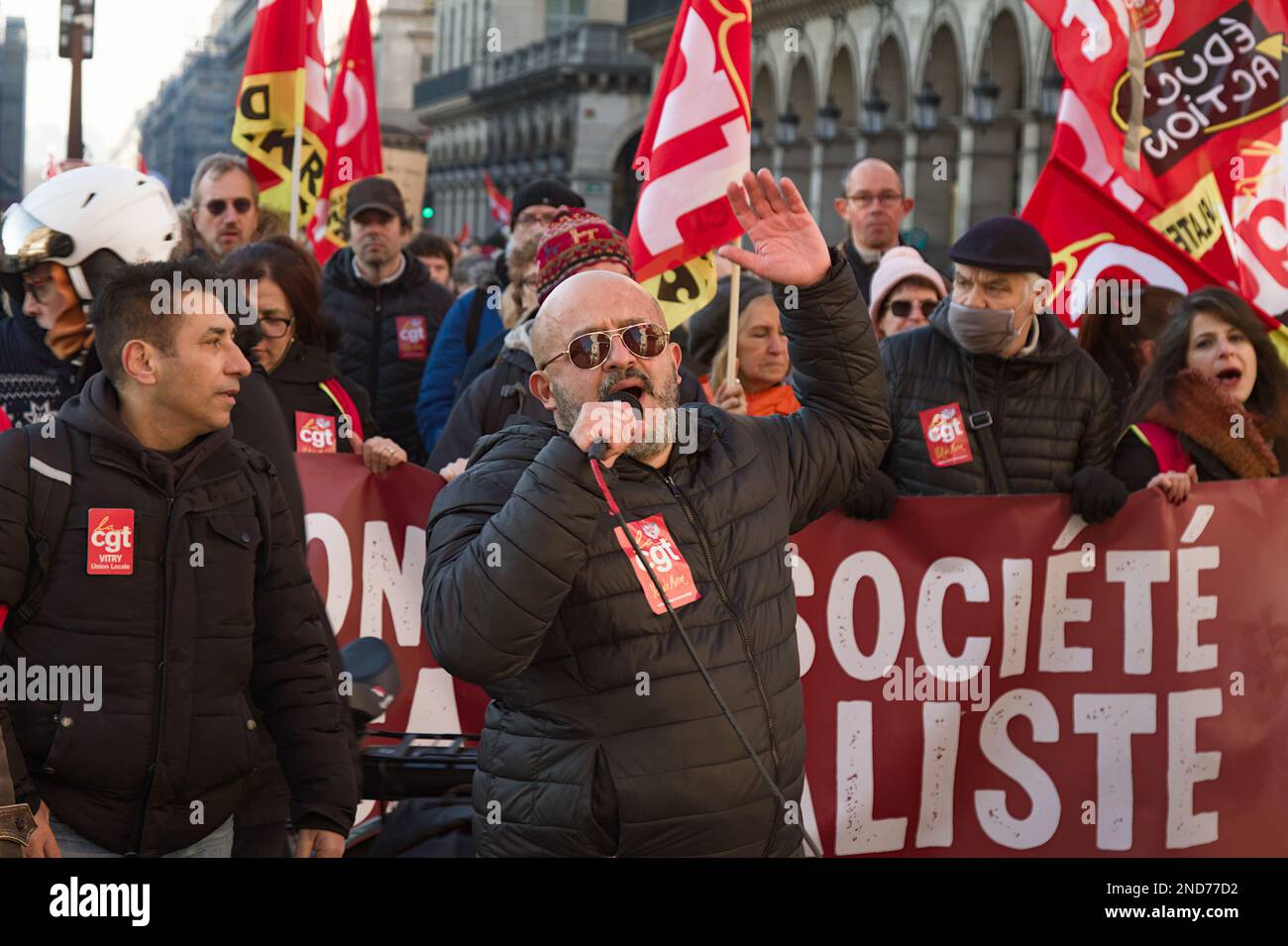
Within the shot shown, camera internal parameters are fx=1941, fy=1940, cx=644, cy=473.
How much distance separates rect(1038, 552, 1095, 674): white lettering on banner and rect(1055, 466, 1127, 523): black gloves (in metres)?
0.17

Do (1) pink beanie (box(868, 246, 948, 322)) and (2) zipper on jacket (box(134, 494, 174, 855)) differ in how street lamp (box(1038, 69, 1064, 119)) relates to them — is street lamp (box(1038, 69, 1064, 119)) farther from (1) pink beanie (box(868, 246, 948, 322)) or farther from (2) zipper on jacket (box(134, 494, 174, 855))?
(2) zipper on jacket (box(134, 494, 174, 855))

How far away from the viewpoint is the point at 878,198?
9000 millimetres

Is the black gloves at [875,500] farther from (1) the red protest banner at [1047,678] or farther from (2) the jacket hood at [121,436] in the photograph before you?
(2) the jacket hood at [121,436]

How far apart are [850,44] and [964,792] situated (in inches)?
1296

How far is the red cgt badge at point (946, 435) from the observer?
6070 mm

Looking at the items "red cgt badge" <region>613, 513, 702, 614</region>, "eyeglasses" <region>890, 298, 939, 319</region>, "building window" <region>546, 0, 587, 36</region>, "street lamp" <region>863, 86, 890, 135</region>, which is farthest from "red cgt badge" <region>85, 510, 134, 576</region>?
"building window" <region>546, 0, 587, 36</region>

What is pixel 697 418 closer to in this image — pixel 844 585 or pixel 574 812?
pixel 574 812

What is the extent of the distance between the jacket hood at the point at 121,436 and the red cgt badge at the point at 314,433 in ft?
8.01

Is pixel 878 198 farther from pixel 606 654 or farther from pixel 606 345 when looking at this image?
pixel 606 654

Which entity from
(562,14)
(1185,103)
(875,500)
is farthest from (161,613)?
(562,14)

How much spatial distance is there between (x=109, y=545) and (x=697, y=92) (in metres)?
3.79

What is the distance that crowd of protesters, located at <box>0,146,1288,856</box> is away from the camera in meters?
3.82

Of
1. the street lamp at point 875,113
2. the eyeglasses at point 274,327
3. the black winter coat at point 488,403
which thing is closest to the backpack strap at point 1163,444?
the black winter coat at point 488,403

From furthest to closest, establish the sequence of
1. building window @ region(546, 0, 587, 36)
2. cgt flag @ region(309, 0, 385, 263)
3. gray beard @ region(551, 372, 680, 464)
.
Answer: building window @ region(546, 0, 587, 36), cgt flag @ region(309, 0, 385, 263), gray beard @ region(551, 372, 680, 464)
